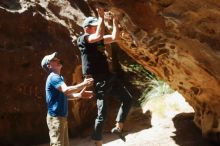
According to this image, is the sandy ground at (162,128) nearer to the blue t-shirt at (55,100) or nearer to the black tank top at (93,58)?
the black tank top at (93,58)

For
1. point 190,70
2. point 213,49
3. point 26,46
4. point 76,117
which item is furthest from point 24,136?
point 213,49

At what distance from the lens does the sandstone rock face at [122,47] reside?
5602 mm

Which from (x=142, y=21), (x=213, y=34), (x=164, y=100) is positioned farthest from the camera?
(x=164, y=100)

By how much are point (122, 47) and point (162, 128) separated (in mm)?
1735

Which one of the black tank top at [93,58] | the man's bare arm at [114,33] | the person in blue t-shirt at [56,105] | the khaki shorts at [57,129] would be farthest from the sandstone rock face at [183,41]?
the khaki shorts at [57,129]

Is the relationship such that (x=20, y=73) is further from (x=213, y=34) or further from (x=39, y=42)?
(x=213, y=34)

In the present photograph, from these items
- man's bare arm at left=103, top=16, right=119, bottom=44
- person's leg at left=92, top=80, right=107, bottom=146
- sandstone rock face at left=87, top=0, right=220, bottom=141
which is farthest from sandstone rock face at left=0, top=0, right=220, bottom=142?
person's leg at left=92, top=80, right=107, bottom=146

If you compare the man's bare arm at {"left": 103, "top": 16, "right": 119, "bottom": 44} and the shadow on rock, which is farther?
the shadow on rock

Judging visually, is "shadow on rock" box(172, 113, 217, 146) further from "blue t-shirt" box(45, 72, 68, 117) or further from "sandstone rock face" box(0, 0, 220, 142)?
"blue t-shirt" box(45, 72, 68, 117)

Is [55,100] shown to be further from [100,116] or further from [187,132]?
[187,132]

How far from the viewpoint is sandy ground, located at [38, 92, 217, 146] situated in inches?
291

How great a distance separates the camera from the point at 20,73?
29.8 feet

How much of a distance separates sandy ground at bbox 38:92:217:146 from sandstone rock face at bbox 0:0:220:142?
324mm

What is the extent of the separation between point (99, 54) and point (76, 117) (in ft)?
11.3
